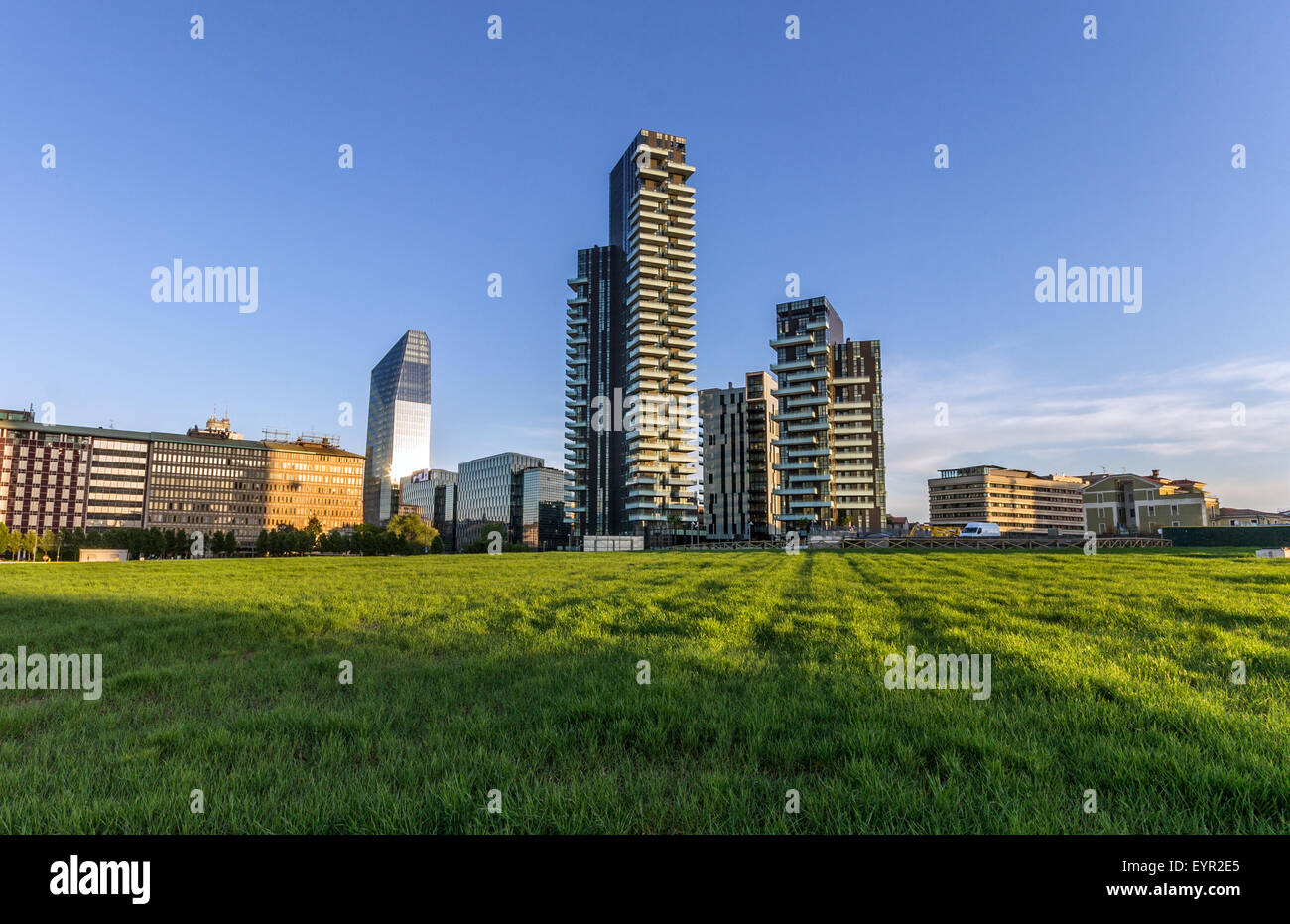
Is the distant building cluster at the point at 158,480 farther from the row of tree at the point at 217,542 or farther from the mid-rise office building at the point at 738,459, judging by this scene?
the mid-rise office building at the point at 738,459

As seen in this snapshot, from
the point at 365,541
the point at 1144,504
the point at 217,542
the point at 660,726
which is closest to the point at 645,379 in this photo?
the point at 365,541

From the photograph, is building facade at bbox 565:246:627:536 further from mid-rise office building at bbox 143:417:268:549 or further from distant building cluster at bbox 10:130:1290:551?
mid-rise office building at bbox 143:417:268:549

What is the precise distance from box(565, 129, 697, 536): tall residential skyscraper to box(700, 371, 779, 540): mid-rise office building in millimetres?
23565

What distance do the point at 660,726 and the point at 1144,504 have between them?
580ft

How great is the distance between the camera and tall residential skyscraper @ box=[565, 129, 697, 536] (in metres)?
139

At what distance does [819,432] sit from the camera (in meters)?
122

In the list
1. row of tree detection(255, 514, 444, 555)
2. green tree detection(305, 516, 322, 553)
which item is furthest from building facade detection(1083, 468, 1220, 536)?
green tree detection(305, 516, 322, 553)

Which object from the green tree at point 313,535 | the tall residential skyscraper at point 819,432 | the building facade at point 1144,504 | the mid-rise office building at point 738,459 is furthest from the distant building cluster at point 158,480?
the building facade at point 1144,504

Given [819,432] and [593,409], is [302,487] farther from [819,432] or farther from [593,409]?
[819,432]

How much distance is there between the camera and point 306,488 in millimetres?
193625

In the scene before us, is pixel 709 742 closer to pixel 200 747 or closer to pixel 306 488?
pixel 200 747

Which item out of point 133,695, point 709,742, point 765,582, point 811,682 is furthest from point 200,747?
point 765,582

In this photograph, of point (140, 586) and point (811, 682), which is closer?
point (811, 682)
